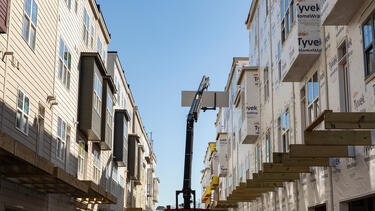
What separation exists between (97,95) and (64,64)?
4.63m

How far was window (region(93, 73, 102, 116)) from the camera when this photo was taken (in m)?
26.0

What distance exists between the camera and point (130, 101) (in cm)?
4994

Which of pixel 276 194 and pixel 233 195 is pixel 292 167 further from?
pixel 233 195

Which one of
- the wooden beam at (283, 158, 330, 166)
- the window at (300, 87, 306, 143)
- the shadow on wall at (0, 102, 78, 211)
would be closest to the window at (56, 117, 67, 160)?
the shadow on wall at (0, 102, 78, 211)

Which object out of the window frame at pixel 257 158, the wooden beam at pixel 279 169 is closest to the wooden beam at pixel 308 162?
the wooden beam at pixel 279 169

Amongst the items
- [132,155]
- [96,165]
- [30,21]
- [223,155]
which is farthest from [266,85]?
[223,155]

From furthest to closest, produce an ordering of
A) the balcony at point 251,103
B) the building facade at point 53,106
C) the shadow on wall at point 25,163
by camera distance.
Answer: the balcony at point 251,103, the building facade at point 53,106, the shadow on wall at point 25,163

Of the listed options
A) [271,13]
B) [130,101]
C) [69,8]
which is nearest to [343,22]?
[271,13]

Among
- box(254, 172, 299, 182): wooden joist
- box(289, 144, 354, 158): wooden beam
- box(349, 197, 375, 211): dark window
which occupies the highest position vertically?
box(289, 144, 354, 158): wooden beam

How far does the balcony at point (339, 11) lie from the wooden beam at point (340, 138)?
2727 mm

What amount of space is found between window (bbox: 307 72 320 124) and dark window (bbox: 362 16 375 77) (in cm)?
444

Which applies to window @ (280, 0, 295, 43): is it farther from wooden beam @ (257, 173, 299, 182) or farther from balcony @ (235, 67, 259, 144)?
balcony @ (235, 67, 259, 144)

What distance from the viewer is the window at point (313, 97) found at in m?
16.7

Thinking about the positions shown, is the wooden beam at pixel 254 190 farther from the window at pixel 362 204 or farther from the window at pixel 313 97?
the window at pixel 362 204
